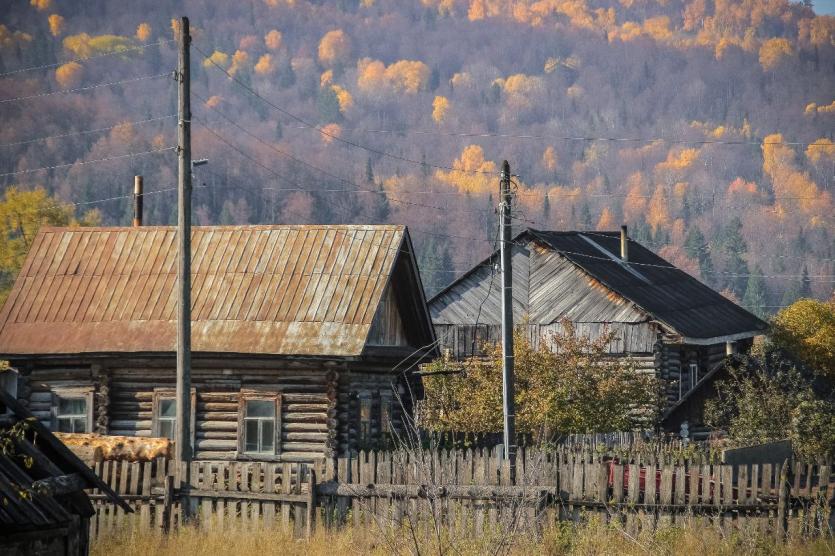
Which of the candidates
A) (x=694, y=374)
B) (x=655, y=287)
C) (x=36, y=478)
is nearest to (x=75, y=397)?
(x=36, y=478)

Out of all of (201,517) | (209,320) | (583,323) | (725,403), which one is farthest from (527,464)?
(583,323)

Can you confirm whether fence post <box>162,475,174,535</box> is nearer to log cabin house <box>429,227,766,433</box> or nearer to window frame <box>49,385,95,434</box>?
window frame <box>49,385,95,434</box>

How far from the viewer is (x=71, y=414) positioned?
111ft

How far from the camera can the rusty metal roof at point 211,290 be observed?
106 ft

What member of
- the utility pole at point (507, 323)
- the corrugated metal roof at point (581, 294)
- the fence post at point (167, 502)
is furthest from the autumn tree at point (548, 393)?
the fence post at point (167, 502)

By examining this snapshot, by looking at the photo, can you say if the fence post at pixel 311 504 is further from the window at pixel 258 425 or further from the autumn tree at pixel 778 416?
the autumn tree at pixel 778 416

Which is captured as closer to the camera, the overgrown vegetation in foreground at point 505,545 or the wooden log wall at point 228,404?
the overgrown vegetation in foreground at point 505,545

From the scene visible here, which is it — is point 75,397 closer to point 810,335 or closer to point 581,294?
point 581,294

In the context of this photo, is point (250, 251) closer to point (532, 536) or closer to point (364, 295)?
point (364, 295)

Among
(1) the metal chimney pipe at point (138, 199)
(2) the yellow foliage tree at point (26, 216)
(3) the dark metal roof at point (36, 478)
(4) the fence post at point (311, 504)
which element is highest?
(2) the yellow foliage tree at point (26, 216)

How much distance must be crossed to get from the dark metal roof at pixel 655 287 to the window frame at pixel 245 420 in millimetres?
20015

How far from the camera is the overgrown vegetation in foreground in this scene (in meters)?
20.7

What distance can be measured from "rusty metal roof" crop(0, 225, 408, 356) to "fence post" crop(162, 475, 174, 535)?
673cm

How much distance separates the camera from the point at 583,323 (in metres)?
49.9
